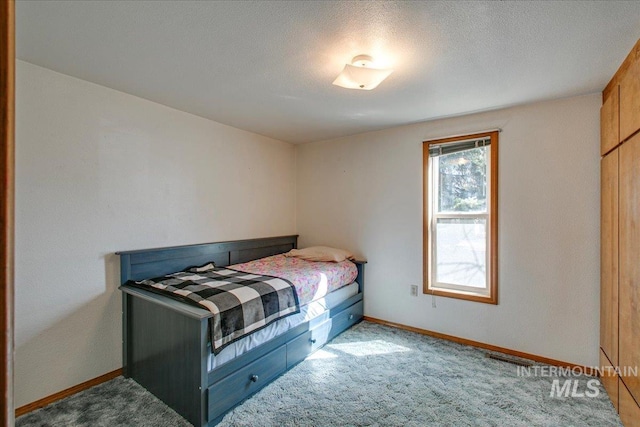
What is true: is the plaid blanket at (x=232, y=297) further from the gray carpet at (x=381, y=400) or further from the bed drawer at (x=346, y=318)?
the bed drawer at (x=346, y=318)

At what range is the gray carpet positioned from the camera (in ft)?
6.33

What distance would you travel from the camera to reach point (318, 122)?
3.30m

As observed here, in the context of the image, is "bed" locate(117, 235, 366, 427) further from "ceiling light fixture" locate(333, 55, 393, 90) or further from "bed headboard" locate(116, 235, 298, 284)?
"ceiling light fixture" locate(333, 55, 393, 90)

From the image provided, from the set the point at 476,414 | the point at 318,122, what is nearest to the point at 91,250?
the point at 318,122

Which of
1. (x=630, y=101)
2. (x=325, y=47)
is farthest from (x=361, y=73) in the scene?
(x=630, y=101)

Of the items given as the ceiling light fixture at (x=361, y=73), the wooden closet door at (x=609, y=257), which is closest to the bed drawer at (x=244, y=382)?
the ceiling light fixture at (x=361, y=73)

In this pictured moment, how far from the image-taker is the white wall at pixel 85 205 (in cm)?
203

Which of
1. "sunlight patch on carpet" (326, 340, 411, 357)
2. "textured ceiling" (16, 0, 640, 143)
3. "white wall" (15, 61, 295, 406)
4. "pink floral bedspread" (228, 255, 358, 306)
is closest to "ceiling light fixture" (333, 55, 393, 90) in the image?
"textured ceiling" (16, 0, 640, 143)

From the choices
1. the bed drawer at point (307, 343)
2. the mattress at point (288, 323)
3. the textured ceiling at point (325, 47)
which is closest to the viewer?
the textured ceiling at point (325, 47)

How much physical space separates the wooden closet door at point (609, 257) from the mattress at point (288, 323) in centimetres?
215

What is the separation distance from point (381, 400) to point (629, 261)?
1830 millimetres

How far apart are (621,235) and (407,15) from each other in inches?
78.6

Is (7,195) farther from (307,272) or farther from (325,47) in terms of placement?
(307,272)

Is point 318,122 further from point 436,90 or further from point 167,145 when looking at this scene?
point 167,145
